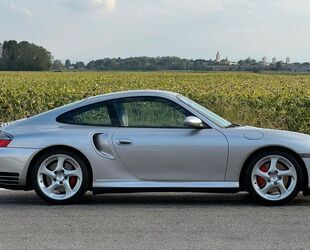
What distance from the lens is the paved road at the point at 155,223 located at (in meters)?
5.11

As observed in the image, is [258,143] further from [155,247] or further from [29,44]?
[29,44]

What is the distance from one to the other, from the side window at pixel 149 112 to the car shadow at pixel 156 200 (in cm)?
91

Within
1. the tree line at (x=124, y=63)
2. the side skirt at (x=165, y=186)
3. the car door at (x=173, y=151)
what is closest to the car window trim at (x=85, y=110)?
the car door at (x=173, y=151)

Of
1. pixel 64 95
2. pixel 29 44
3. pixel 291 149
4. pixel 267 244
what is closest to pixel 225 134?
pixel 291 149

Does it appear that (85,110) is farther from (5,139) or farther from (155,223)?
(155,223)

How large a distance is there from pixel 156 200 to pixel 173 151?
80cm

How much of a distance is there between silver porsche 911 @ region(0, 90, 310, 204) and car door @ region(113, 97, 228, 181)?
0.04ft

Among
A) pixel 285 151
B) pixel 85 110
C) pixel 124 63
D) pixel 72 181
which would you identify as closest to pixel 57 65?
pixel 124 63

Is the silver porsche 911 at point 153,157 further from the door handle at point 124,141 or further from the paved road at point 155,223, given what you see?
the paved road at point 155,223

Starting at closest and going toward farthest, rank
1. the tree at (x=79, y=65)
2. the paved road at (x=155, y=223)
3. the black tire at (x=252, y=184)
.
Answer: the paved road at (x=155, y=223), the black tire at (x=252, y=184), the tree at (x=79, y=65)

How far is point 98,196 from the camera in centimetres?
743

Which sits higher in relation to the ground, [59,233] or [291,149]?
[291,149]

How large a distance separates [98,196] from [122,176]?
2.96 ft

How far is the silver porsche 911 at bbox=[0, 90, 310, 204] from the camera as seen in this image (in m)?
6.56
